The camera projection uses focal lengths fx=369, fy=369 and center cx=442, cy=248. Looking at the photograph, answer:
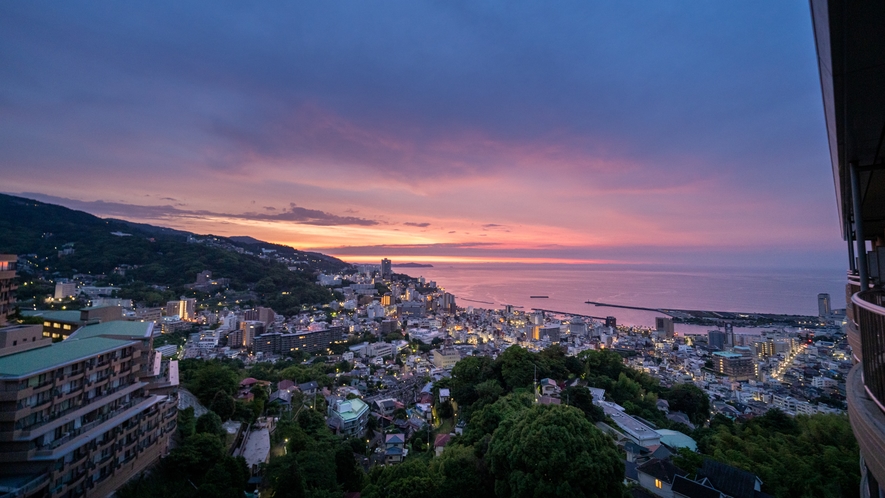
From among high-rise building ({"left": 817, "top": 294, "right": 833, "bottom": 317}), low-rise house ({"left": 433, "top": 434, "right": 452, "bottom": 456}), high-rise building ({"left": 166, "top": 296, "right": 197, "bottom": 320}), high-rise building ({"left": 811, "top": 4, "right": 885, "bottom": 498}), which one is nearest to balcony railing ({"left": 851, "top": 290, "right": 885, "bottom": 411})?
high-rise building ({"left": 811, "top": 4, "right": 885, "bottom": 498})

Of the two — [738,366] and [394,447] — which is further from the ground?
[394,447]

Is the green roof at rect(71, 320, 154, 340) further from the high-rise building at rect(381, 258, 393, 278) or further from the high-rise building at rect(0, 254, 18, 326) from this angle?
the high-rise building at rect(381, 258, 393, 278)

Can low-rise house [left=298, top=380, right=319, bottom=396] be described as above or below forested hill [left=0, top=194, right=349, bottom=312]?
below

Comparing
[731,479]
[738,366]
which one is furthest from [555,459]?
[738,366]

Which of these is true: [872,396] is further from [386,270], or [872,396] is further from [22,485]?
[386,270]

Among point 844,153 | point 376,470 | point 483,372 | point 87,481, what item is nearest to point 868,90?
point 844,153

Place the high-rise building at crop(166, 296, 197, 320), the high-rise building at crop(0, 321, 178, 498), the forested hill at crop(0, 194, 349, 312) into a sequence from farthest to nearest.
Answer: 1. the forested hill at crop(0, 194, 349, 312)
2. the high-rise building at crop(166, 296, 197, 320)
3. the high-rise building at crop(0, 321, 178, 498)

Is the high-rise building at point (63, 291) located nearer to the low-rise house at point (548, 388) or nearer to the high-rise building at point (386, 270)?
the low-rise house at point (548, 388)

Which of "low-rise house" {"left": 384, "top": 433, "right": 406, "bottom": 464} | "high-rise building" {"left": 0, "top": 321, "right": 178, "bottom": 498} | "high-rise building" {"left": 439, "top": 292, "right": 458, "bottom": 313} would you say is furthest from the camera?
"high-rise building" {"left": 439, "top": 292, "right": 458, "bottom": 313}
